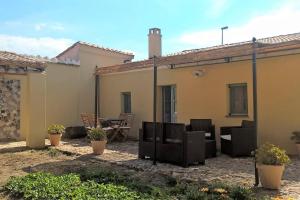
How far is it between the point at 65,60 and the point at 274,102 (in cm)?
888

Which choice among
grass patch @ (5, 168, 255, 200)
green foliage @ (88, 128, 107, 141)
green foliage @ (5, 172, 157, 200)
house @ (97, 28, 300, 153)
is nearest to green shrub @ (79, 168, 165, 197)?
grass patch @ (5, 168, 255, 200)

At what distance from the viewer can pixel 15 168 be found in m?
8.51

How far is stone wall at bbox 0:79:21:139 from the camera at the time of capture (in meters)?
12.6

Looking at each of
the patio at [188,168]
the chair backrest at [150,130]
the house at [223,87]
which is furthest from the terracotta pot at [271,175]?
the chair backrest at [150,130]

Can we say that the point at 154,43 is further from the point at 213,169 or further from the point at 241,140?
the point at 213,169

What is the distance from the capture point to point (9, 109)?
12703mm

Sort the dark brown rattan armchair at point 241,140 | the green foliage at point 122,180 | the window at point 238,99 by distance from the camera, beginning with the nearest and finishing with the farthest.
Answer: the green foliage at point 122,180 < the dark brown rattan armchair at point 241,140 < the window at point 238,99

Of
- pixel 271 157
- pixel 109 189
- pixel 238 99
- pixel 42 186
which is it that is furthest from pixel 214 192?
pixel 238 99

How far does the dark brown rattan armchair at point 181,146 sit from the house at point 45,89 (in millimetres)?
4907

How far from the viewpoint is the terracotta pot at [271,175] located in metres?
6.11

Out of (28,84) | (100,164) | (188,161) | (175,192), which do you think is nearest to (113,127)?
(28,84)

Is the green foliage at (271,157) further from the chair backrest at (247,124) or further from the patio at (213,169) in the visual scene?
the chair backrest at (247,124)

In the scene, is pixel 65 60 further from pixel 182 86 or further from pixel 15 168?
pixel 15 168

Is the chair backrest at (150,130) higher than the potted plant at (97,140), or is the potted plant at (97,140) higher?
the chair backrest at (150,130)
